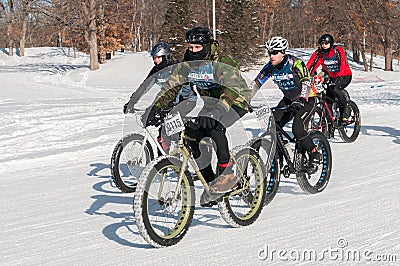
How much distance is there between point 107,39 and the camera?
47.2 m

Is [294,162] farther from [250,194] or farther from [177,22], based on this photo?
[177,22]

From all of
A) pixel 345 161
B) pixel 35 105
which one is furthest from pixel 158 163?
pixel 35 105

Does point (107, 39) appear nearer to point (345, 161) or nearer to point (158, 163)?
point (345, 161)

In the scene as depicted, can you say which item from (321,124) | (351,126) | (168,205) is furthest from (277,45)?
(351,126)

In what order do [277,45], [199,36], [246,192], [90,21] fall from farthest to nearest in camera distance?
[90,21]
[277,45]
[246,192]
[199,36]

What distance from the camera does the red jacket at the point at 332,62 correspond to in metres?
10.6

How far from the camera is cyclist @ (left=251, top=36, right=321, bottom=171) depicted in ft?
21.1

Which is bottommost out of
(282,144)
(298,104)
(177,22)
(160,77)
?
(282,144)

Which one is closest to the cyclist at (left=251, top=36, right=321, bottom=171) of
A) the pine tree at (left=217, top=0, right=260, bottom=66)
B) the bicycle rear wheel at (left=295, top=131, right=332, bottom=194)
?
the bicycle rear wheel at (left=295, top=131, right=332, bottom=194)

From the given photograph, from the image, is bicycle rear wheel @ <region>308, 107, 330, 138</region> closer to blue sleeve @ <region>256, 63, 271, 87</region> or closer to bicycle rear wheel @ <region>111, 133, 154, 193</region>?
blue sleeve @ <region>256, 63, 271, 87</region>

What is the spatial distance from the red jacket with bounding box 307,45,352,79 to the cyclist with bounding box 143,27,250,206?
573 cm

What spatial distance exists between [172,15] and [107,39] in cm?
644

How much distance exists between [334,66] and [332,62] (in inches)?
3.7

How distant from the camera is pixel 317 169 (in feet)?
22.5
